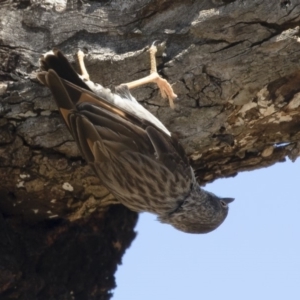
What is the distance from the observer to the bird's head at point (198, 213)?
6.08 meters

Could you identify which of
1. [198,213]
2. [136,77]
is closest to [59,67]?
[136,77]

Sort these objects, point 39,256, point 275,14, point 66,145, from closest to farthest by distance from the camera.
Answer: point 275,14, point 66,145, point 39,256

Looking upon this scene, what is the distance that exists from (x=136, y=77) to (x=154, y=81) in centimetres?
26

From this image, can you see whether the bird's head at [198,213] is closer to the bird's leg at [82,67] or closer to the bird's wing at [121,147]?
the bird's wing at [121,147]

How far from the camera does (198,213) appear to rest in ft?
20.2

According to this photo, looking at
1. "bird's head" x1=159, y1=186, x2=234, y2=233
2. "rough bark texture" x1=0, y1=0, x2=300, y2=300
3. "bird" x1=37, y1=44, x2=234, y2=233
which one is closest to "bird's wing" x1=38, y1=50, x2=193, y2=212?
"bird" x1=37, y1=44, x2=234, y2=233

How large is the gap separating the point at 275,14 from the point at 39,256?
95.3 inches

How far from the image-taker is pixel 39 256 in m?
5.79

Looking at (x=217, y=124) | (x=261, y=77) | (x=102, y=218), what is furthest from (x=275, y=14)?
(x=102, y=218)

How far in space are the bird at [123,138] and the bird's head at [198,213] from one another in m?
0.12

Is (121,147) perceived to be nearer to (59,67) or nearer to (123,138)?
(123,138)

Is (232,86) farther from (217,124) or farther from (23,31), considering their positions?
(23,31)

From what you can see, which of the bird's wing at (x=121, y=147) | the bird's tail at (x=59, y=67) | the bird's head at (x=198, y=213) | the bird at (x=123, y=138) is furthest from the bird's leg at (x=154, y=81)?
the bird's head at (x=198, y=213)

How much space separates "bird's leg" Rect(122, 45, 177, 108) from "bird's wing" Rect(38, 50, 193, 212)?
0.71 ft
